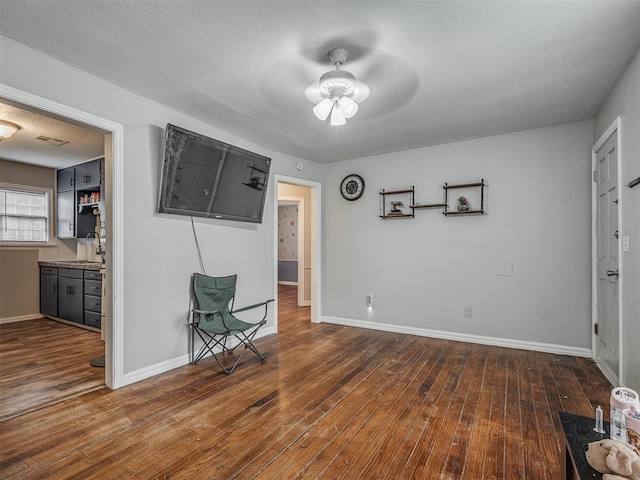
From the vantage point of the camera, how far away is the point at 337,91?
2.36 m

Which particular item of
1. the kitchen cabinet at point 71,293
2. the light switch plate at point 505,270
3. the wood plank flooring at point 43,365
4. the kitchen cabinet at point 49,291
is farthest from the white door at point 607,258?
the kitchen cabinet at point 49,291

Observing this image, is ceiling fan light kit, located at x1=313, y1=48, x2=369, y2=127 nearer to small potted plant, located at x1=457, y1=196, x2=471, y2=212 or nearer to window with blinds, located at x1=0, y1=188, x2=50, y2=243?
small potted plant, located at x1=457, y1=196, x2=471, y2=212

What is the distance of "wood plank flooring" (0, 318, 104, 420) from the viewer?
2.58 meters

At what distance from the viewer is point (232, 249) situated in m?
3.87

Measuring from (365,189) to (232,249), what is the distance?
2.14 meters

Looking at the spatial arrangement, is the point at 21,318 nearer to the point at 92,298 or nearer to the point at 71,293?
the point at 71,293

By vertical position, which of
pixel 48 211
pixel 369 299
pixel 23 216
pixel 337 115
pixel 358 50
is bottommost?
pixel 369 299

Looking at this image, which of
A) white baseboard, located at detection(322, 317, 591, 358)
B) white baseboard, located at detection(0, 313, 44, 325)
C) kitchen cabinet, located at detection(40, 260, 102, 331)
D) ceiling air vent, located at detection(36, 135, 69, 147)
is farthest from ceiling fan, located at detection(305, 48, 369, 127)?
white baseboard, located at detection(0, 313, 44, 325)

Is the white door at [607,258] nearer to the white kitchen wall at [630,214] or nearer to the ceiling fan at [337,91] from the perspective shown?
the white kitchen wall at [630,214]

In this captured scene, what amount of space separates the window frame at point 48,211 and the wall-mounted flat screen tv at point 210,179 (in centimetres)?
388

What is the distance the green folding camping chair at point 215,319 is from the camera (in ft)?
10.5

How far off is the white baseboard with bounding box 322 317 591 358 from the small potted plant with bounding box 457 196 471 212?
1533 millimetres

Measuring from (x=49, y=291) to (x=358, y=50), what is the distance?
224 inches

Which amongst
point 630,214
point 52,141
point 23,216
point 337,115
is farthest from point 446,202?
point 23,216
